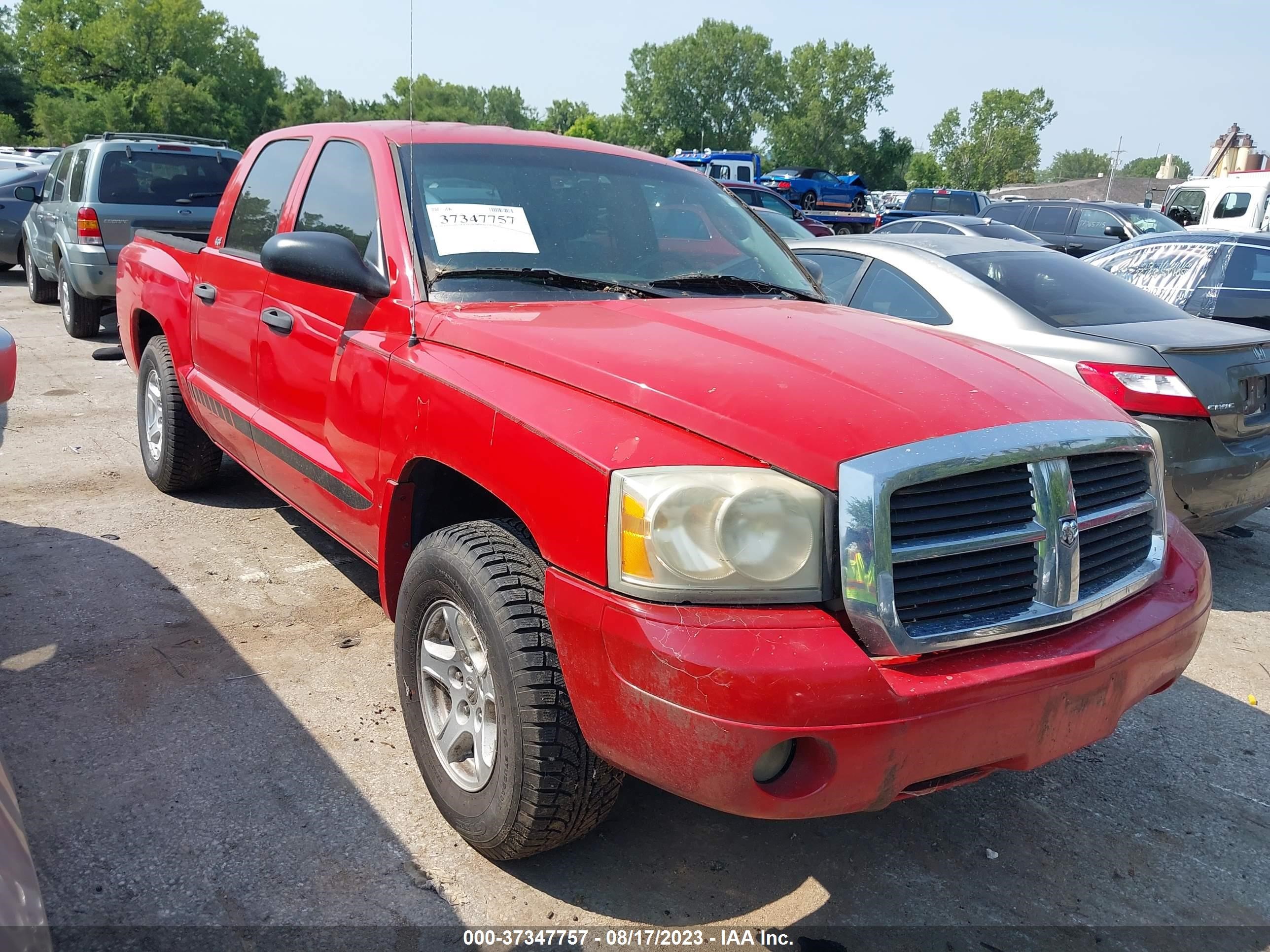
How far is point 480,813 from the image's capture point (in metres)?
2.37

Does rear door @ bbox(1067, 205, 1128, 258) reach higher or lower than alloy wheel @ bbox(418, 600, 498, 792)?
higher

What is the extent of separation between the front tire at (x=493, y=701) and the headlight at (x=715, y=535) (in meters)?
0.37

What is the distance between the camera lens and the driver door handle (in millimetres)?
3359

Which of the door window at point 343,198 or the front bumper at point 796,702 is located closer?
the front bumper at point 796,702

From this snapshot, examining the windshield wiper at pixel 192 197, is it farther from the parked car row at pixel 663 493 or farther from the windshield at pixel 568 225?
the windshield at pixel 568 225

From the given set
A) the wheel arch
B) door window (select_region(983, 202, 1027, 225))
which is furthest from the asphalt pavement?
door window (select_region(983, 202, 1027, 225))

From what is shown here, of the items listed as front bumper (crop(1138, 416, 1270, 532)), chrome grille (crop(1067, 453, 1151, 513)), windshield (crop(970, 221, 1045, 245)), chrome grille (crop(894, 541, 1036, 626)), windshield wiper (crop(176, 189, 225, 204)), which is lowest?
front bumper (crop(1138, 416, 1270, 532))

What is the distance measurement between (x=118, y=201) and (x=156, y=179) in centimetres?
39

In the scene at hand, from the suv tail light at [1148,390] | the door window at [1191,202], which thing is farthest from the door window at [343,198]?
the door window at [1191,202]

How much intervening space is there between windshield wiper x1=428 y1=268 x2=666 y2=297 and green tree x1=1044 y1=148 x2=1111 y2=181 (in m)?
157

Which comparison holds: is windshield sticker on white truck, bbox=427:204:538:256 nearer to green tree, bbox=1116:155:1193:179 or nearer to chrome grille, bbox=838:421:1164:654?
chrome grille, bbox=838:421:1164:654

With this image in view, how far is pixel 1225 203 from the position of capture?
17.0 m

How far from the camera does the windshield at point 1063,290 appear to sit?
15.7 ft

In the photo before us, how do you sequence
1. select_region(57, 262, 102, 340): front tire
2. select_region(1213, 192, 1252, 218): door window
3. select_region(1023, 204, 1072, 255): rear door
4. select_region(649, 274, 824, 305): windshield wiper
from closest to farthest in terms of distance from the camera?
select_region(649, 274, 824, 305): windshield wiper → select_region(57, 262, 102, 340): front tire → select_region(1023, 204, 1072, 255): rear door → select_region(1213, 192, 1252, 218): door window
